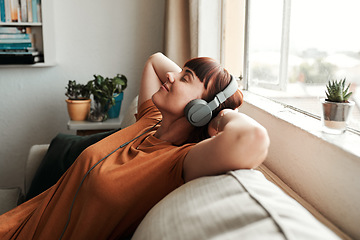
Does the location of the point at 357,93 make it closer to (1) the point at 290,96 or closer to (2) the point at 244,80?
(1) the point at 290,96

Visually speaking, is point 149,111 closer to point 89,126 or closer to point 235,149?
point 235,149

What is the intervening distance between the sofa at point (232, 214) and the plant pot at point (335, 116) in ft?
0.94

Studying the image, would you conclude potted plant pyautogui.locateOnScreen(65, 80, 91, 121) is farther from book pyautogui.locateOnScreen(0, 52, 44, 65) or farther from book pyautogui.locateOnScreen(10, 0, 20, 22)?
book pyautogui.locateOnScreen(10, 0, 20, 22)

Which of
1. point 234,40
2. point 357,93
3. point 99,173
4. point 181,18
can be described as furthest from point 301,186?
point 181,18

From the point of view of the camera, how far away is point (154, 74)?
1.62 m

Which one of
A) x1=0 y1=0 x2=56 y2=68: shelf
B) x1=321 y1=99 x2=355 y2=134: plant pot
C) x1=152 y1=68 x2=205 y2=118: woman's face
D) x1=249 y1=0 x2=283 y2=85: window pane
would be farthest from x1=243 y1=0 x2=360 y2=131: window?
x1=0 y1=0 x2=56 y2=68: shelf

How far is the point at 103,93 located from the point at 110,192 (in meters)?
1.48

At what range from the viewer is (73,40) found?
2.70m

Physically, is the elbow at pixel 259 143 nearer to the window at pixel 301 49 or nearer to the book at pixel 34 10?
the window at pixel 301 49

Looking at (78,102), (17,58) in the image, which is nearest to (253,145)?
(78,102)

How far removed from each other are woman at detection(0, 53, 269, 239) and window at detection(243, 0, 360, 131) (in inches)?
Result: 12.9

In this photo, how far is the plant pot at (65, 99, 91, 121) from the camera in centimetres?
240

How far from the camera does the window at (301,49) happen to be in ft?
3.42

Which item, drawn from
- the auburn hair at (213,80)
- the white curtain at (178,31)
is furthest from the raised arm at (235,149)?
the white curtain at (178,31)
